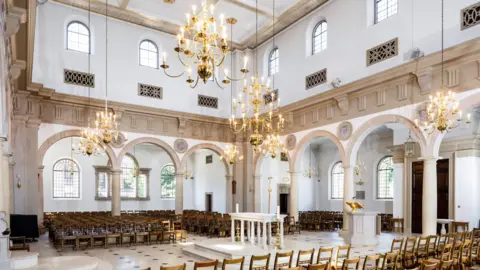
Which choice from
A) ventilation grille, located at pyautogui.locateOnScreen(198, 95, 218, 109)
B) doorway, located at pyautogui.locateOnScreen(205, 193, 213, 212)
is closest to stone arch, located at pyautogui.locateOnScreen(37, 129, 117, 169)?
ventilation grille, located at pyautogui.locateOnScreen(198, 95, 218, 109)

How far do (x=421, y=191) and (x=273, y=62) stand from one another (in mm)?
9349

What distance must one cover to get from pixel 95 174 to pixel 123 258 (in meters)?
14.9

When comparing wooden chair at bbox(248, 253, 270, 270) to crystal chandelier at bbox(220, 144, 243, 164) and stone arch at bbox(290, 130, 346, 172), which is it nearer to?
crystal chandelier at bbox(220, 144, 243, 164)

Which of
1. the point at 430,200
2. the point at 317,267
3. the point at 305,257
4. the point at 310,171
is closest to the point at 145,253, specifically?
the point at 305,257

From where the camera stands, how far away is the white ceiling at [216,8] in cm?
1692

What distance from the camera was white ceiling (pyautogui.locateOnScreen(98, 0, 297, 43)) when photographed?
55.5 ft

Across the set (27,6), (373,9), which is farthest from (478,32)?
(27,6)

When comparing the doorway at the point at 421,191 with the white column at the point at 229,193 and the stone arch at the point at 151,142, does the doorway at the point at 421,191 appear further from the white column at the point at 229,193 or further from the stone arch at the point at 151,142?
the stone arch at the point at 151,142

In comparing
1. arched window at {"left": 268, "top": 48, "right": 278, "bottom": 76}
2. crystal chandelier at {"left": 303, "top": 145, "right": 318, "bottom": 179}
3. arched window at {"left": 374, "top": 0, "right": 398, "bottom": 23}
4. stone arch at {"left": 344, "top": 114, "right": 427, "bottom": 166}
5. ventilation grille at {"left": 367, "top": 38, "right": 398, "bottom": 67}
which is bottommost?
crystal chandelier at {"left": 303, "top": 145, "right": 318, "bottom": 179}

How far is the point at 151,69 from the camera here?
62.5 feet

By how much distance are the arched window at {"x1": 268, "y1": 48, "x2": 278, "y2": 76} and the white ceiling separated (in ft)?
5.44

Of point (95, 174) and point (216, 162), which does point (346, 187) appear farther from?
point (95, 174)

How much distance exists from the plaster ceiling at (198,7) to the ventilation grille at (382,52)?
3.65 m

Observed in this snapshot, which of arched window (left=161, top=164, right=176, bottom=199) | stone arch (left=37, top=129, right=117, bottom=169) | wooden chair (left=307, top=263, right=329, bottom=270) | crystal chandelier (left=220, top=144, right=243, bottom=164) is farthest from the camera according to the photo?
arched window (left=161, top=164, right=176, bottom=199)
